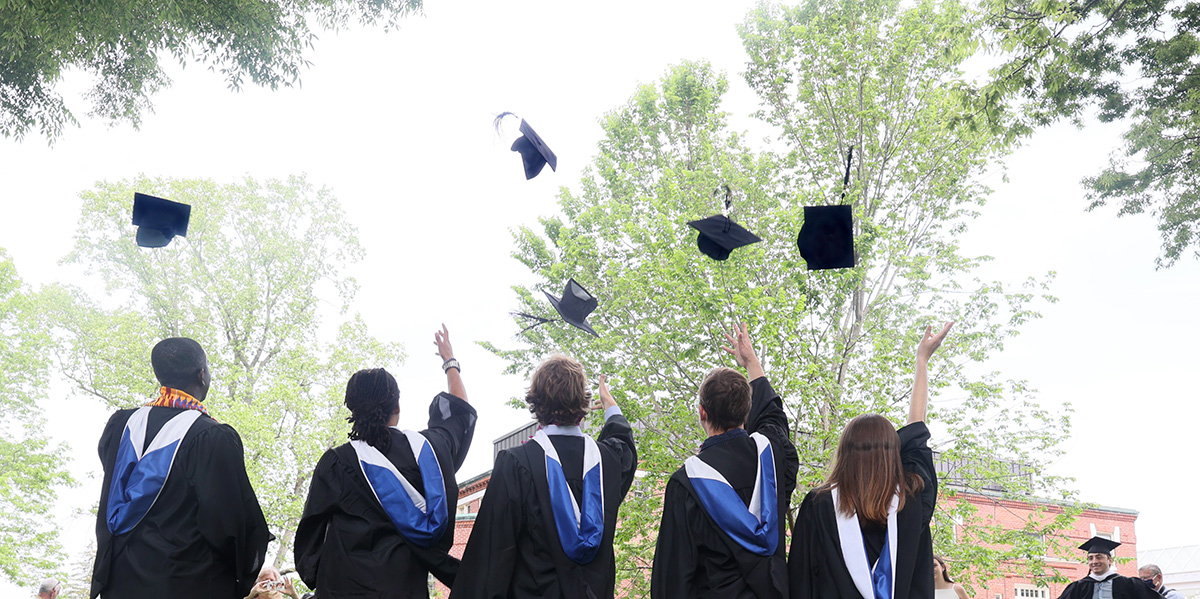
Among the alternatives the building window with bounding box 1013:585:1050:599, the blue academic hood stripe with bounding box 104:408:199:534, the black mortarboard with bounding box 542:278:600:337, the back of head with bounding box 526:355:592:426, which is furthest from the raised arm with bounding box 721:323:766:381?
the building window with bounding box 1013:585:1050:599

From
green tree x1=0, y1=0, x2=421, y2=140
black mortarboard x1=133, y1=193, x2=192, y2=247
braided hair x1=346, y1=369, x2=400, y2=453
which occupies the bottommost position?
braided hair x1=346, y1=369, x2=400, y2=453

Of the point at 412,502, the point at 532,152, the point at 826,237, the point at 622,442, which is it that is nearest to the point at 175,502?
the point at 412,502

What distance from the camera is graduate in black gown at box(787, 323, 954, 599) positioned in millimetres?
2830

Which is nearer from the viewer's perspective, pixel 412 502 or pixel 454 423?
pixel 412 502

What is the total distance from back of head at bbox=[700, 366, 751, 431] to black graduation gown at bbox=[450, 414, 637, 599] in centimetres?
46

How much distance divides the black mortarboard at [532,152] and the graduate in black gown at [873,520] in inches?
113

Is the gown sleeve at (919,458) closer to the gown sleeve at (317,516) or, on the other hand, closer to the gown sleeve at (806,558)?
the gown sleeve at (806,558)

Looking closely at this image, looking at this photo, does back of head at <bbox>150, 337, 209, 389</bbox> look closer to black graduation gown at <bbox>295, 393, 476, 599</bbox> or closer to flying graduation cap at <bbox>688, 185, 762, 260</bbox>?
black graduation gown at <bbox>295, 393, 476, 599</bbox>

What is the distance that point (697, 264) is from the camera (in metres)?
12.3

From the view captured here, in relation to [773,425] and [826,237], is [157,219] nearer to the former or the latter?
[773,425]

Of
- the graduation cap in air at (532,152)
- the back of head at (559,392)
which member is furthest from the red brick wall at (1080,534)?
the back of head at (559,392)

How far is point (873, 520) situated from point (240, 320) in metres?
18.9

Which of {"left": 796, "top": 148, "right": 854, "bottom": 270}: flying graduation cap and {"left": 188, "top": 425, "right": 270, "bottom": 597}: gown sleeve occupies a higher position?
{"left": 796, "top": 148, "right": 854, "bottom": 270}: flying graduation cap

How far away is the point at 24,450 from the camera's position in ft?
55.8
